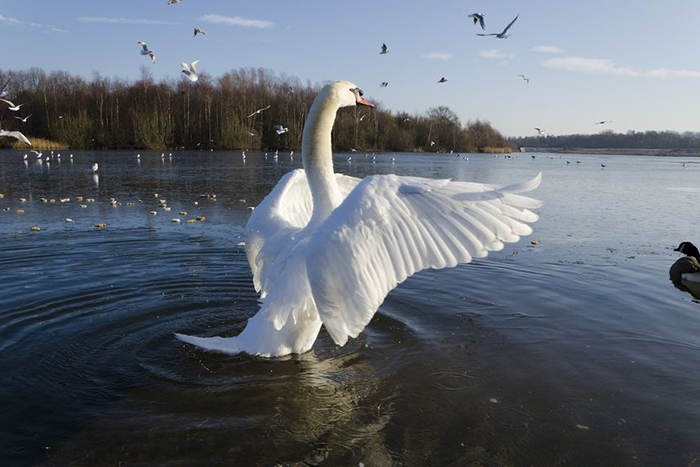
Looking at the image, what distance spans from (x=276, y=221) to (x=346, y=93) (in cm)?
159

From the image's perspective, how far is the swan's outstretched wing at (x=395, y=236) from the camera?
13.0 feet

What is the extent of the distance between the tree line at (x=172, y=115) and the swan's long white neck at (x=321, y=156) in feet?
217

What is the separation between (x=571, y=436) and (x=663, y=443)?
2.26 ft

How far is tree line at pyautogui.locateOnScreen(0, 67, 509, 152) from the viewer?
2822 inches

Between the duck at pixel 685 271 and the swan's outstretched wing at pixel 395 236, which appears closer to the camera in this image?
the swan's outstretched wing at pixel 395 236

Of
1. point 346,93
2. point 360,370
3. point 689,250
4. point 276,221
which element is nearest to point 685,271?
point 689,250

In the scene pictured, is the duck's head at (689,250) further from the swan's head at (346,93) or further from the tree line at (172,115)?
the tree line at (172,115)

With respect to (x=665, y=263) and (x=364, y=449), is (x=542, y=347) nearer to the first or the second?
(x=364, y=449)

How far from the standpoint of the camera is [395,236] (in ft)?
13.3

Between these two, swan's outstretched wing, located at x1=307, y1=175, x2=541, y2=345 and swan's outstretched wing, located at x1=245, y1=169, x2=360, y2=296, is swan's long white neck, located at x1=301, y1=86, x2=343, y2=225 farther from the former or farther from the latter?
swan's outstretched wing, located at x1=307, y1=175, x2=541, y2=345

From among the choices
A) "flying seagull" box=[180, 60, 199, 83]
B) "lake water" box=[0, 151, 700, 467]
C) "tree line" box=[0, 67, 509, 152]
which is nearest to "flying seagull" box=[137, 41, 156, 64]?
"flying seagull" box=[180, 60, 199, 83]

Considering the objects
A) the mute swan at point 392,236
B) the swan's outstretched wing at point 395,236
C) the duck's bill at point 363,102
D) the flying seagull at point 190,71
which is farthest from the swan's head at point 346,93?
the flying seagull at point 190,71

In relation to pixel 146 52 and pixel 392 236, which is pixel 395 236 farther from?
pixel 146 52

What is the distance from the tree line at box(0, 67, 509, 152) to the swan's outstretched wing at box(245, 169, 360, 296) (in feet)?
214
